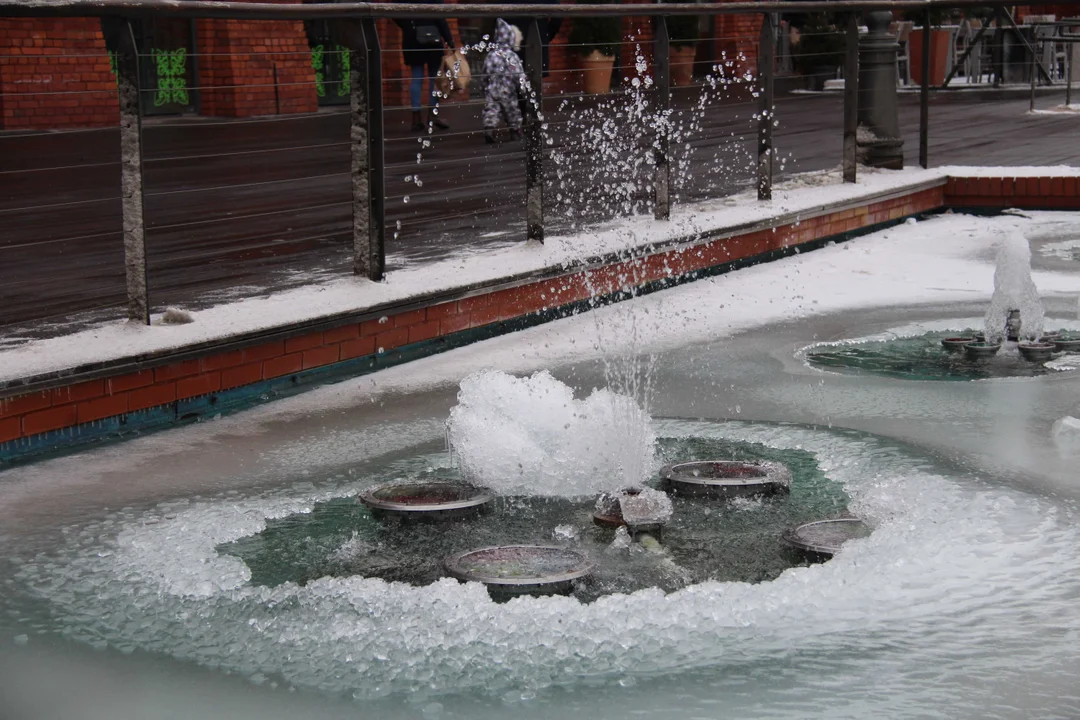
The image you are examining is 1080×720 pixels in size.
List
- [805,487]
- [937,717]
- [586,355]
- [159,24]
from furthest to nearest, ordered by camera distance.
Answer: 1. [159,24]
2. [586,355]
3. [805,487]
4. [937,717]

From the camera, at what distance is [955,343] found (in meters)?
6.04

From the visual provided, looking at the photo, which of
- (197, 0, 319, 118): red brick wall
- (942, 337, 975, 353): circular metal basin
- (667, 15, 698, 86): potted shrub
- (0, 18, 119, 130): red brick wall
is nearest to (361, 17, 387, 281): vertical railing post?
(942, 337, 975, 353): circular metal basin

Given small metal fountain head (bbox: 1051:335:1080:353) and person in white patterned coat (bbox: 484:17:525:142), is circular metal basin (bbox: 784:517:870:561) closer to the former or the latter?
small metal fountain head (bbox: 1051:335:1080:353)

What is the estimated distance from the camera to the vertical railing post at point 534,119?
6.66m

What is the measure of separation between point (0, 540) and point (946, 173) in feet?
26.3

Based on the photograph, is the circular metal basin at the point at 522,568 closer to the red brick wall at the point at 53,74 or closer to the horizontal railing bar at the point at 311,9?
the horizontal railing bar at the point at 311,9

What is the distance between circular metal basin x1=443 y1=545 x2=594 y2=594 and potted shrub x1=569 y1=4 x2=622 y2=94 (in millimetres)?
16498

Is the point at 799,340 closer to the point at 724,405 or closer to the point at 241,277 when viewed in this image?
the point at 724,405

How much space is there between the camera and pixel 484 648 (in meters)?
3.03

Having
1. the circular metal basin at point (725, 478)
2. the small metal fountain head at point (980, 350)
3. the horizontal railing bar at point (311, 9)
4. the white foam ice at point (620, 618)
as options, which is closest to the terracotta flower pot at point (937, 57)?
the horizontal railing bar at point (311, 9)

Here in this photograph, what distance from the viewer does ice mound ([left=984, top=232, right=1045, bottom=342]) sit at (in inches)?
238

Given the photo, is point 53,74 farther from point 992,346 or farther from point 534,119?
point 992,346

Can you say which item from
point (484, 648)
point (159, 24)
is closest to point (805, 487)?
point (484, 648)

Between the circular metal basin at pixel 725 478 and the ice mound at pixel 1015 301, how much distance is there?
6.99ft
